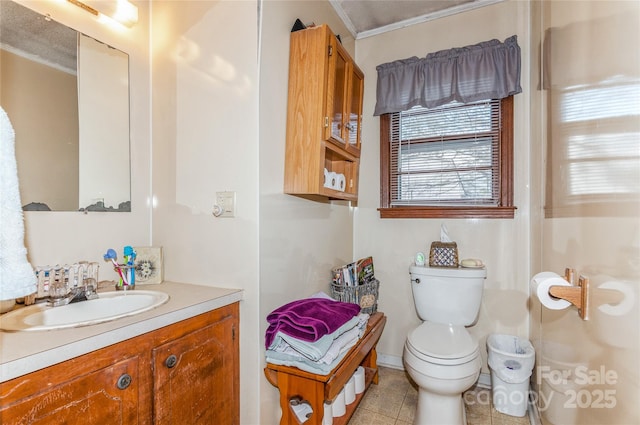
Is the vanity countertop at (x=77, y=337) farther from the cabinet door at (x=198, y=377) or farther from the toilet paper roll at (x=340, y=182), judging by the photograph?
the toilet paper roll at (x=340, y=182)

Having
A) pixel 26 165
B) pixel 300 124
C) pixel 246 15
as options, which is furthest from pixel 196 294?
pixel 246 15

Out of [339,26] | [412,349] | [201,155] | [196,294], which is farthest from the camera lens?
[339,26]

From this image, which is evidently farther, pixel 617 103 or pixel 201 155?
pixel 201 155

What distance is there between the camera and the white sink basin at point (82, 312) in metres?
0.92

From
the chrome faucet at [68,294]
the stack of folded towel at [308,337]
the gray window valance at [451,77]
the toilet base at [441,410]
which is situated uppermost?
the gray window valance at [451,77]

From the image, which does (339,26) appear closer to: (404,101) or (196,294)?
(404,101)

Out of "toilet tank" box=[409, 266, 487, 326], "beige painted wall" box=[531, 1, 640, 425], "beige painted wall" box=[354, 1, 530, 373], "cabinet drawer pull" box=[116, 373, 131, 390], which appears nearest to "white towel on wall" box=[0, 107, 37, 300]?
"cabinet drawer pull" box=[116, 373, 131, 390]

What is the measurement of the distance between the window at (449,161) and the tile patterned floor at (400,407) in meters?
1.15

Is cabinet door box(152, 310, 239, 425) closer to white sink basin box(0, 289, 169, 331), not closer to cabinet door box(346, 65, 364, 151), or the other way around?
white sink basin box(0, 289, 169, 331)

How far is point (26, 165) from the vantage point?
1187mm

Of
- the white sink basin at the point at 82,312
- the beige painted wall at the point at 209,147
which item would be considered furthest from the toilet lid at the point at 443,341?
the white sink basin at the point at 82,312

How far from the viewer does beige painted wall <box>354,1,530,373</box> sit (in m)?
1.96

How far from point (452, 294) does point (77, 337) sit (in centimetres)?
182

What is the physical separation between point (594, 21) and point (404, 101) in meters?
1.32
